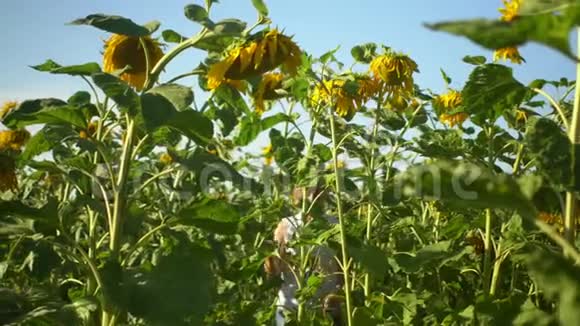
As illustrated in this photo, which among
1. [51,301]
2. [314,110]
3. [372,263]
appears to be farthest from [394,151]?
[51,301]

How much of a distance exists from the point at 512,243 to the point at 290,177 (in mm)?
1370

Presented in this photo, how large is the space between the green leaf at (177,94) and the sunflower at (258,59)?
354mm

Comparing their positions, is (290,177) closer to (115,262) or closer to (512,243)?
(512,243)

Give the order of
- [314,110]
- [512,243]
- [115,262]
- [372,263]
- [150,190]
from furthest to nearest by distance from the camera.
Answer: [150,190], [314,110], [372,263], [512,243], [115,262]

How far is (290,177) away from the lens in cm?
287

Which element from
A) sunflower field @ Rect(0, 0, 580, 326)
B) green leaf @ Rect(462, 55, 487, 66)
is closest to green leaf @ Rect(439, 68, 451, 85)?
sunflower field @ Rect(0, 0, 580, 326)

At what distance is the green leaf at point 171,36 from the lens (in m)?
1.72

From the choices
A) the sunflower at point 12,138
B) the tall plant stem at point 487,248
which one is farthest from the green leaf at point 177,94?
the sunflower at point 12,138

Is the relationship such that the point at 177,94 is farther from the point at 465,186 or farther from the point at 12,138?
the point at 12,138

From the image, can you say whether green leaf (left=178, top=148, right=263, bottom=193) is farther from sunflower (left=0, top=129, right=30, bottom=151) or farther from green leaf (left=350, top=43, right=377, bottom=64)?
sunflower (left=0, top=129, right=30, bottom=151)

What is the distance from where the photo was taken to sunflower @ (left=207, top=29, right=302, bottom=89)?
172 centimetres

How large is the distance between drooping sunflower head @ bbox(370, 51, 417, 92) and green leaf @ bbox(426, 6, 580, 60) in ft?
6.61

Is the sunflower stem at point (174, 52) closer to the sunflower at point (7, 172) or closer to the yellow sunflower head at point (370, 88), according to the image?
the sunflower at point (7, 172)

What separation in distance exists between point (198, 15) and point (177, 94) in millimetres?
278
